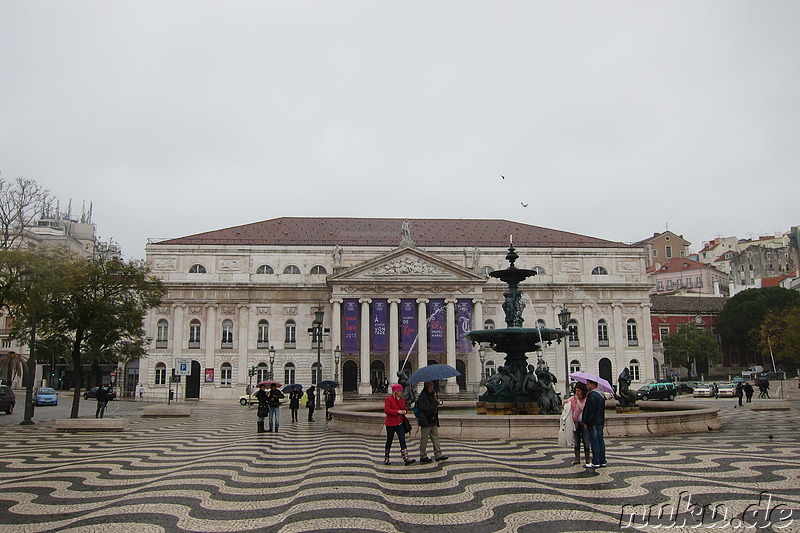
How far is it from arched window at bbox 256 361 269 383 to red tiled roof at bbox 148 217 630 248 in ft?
35.0

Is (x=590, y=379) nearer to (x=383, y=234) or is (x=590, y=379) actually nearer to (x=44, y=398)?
(x=44, y=398)

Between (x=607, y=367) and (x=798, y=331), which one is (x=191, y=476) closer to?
(x=798, y=331)

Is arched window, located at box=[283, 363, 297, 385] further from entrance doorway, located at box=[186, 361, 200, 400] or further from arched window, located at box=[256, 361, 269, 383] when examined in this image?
entrance doorway, located at box=[186, 361, 200, 400]

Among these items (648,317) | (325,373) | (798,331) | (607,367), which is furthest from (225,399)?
(798,331)

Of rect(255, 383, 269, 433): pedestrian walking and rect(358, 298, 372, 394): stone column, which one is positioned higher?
rect(358, 298, 372, 394): stone column

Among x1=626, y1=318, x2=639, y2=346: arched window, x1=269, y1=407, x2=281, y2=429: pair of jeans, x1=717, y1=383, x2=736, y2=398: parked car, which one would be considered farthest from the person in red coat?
x1=626, y1=318, x2=639, y2=346: arched window

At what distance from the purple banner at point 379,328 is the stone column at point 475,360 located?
7160 mm

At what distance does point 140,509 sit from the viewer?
8094 mm

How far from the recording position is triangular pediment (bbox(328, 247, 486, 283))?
175 feet

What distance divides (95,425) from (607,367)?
151 feet

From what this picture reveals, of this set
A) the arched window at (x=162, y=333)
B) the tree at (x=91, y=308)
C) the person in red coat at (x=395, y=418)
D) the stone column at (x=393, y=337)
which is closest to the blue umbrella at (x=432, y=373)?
the person in red coat at (x=395, y=418)

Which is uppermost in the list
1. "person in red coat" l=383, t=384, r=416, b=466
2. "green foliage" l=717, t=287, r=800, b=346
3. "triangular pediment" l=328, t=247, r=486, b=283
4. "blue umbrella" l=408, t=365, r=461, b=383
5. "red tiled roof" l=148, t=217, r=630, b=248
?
"red tiled roof" l=148, t=217, r=630, b=248

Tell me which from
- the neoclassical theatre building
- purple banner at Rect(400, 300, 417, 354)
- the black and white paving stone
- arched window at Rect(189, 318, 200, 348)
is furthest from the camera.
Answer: arched window at Rect(189, 318, 200, 348)

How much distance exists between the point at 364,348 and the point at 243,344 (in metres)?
10.3
